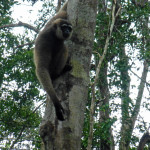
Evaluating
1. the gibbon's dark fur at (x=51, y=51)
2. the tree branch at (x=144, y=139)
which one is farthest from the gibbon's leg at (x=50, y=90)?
the tree branch at (x=144, y=139)

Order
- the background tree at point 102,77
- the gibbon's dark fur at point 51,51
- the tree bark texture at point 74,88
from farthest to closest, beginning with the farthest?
1. the background tree at point 102,77
2. the gibbon's dark fur at point 51,51
3. the tree bark texture at point 74,88

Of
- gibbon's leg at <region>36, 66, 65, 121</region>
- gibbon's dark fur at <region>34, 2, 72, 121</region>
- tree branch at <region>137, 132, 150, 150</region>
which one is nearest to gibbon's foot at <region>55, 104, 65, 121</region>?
gibbon's leg at <region>36, 66, 65, 121</region>

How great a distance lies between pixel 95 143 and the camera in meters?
8.26

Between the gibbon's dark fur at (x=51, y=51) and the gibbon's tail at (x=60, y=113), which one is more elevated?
the gibbon's dark fur at (x=51, y=51)

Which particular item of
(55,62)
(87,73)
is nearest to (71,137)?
(87,73)

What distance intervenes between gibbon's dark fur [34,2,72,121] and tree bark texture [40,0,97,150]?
0.32 m

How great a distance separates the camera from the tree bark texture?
252 cm

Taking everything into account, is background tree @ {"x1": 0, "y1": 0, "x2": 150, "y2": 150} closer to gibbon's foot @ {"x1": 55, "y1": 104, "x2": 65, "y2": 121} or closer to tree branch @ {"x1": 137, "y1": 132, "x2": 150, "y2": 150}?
tree branch @ {"x1": 137, "y1": 132, "x2": 150, "y2": 150}

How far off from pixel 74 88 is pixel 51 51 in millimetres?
1669

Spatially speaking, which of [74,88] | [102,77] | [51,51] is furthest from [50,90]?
[102,77]

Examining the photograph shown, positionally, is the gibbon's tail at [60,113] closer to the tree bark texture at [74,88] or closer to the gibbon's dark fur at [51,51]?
the tree bark texture at [74,88]

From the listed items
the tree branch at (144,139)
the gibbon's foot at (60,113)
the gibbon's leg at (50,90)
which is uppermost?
the tree branch at (144,139)

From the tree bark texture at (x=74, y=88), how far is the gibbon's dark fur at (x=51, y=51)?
1.06 feet

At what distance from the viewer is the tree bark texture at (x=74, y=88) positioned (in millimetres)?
2516
